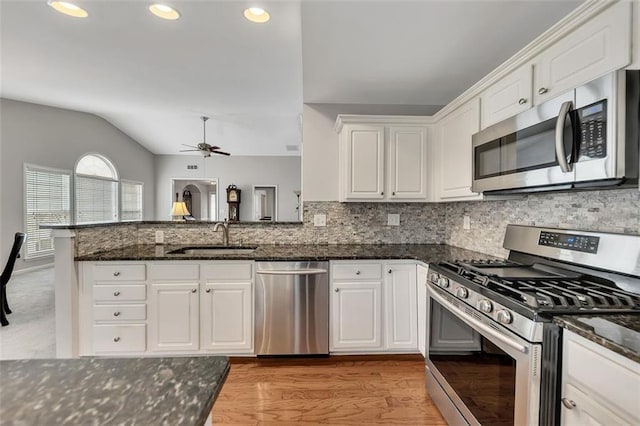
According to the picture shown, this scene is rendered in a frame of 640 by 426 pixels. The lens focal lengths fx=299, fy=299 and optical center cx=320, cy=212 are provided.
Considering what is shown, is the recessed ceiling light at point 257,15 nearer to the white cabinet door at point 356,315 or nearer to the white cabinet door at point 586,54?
the white cabinet door at point 586,54

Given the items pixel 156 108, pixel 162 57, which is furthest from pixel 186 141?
pixel 162 57

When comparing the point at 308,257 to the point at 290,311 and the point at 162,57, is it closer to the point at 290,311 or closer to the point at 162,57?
the point at 290,311

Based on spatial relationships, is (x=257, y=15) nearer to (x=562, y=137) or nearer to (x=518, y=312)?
(x=562, y=137)

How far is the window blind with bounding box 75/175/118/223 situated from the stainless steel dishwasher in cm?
604

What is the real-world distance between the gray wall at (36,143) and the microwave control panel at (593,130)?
7.20 metres

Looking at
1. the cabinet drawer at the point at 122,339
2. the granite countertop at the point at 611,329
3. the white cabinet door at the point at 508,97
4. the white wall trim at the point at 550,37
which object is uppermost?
the white wall trim at the point at 550,37

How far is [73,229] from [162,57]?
2.01m

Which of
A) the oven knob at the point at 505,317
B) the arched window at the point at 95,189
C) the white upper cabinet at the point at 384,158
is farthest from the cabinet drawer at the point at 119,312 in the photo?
the arched window at the point at 95,189

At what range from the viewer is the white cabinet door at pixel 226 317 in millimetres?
2381

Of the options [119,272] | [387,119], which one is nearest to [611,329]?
[387,119]

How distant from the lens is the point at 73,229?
2246mm

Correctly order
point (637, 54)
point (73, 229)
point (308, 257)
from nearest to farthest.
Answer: point (637, 54) < point (73, 229) < point (308, 257)

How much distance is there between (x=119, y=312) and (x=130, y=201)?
22.1 feet

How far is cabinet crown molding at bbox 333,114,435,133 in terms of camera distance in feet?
8.76
